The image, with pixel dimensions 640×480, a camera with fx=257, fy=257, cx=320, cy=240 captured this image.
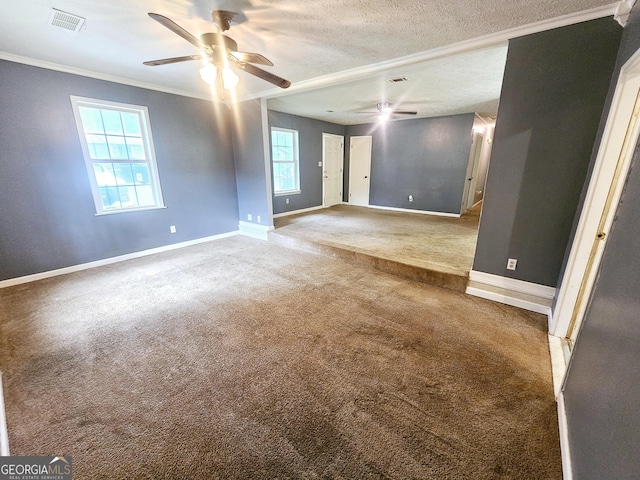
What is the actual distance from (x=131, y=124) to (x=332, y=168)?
4.72 metres

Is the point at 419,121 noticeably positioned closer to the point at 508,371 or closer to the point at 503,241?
the point at 503,241

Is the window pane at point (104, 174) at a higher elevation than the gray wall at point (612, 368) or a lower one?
higher

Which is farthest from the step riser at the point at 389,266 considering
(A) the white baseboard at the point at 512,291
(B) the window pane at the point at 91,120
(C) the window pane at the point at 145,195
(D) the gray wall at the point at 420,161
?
(D) the gray wall at the point at 420,161

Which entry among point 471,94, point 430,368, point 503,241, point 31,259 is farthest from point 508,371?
point 31,259

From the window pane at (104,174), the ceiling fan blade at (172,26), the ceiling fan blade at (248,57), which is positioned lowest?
the window pane at (104,174)

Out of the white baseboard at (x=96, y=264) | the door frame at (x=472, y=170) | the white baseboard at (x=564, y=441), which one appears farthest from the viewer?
the door frame at (x=472, y=170)

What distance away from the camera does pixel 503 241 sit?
2566 millimetres

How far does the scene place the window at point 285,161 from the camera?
5.82m

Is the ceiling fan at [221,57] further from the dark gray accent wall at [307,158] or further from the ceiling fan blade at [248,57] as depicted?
the dark gray accent wall at [307,158]

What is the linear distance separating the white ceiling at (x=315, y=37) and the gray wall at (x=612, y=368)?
64.6 inches

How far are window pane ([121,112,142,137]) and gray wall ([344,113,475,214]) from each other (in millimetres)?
5157

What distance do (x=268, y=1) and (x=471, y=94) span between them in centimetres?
363

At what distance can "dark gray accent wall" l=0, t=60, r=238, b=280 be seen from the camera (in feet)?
9.56

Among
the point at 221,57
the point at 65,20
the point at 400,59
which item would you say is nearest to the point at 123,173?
the point at 65,20
